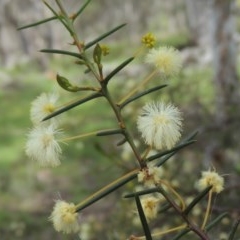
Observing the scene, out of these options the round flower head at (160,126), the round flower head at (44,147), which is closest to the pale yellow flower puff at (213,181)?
the round flower head at (160,126)

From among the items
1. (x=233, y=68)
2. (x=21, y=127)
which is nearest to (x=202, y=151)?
(x=233, y=68)

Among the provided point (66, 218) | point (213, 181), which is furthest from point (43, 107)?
point (213, 181)

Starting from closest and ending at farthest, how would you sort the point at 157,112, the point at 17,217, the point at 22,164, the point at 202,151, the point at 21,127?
the point at 157,112
the point at 202,151
the point at 17,217
the point at 22,164
the point at 21,127

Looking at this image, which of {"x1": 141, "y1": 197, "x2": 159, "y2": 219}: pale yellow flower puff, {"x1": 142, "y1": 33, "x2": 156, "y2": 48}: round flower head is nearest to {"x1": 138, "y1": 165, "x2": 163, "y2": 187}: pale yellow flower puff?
{"x1": 141, "y1": 197, "x2": 159, "y2": 219}: pale yellow flower puff

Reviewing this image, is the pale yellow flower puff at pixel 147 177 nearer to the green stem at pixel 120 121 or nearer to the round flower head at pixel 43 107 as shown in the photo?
the green stem at pixel 120 121

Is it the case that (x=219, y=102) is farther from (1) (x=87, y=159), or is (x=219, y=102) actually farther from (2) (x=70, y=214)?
(2) (x=70, y=214)

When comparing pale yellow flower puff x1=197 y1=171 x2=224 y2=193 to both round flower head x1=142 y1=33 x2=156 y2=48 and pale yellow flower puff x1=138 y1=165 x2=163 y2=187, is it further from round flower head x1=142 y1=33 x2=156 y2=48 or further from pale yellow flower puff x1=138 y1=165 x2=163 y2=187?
round flower head x1=142 y1=33 x2=156 y2=48
